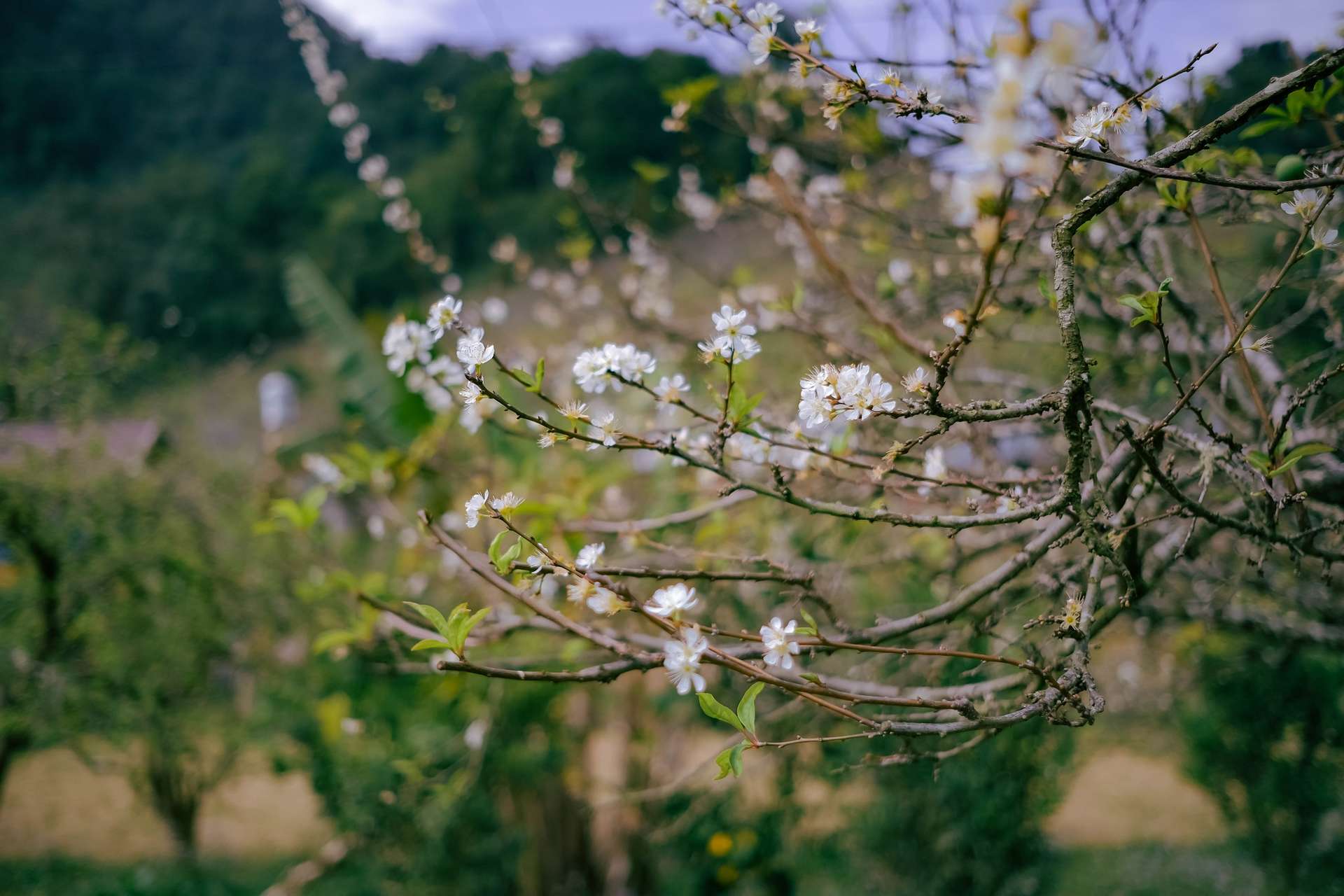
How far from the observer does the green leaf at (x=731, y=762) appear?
951 mm

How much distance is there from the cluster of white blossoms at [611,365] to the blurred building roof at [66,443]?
16.2 feet

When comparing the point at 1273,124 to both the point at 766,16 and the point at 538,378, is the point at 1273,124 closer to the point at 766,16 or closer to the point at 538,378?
the point at 766,16

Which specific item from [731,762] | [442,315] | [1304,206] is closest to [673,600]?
[731,762]

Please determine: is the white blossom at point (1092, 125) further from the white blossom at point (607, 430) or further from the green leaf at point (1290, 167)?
the white blossom at point (607, 430)

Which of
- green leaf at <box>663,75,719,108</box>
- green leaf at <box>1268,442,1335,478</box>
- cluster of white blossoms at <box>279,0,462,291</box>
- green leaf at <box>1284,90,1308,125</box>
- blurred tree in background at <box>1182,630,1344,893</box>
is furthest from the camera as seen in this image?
blurred tree in background at <box>1182,630,1344,893</box>

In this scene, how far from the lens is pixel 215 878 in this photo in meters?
5.91

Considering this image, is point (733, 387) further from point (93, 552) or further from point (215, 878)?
point (215, 878)

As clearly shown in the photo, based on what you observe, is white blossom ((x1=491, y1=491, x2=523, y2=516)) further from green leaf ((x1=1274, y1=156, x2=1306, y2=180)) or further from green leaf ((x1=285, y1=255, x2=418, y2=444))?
green leaf ((x1=285, y1=255, x2=418, y2=444))

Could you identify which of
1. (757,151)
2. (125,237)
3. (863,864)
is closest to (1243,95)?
(757,151)

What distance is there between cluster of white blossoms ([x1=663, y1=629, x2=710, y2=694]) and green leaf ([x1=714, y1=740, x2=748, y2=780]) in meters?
0.10

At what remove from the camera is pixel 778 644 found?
98 cm

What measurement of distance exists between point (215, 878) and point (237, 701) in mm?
1490

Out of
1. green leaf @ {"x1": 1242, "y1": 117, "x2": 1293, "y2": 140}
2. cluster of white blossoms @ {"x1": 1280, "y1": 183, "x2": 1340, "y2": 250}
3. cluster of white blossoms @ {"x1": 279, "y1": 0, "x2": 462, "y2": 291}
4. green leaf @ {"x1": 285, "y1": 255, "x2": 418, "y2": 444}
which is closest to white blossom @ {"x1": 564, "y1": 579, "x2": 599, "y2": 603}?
cluster of white blossoms @ {"x1": 1280, "y1": 183, "x2": 1340, "y2": 250}

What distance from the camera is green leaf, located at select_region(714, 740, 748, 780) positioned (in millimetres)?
951
